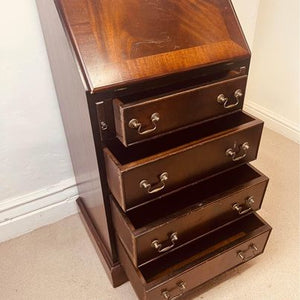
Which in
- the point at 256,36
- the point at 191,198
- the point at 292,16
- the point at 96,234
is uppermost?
the point at 292,16

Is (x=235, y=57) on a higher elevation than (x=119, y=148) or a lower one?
higher

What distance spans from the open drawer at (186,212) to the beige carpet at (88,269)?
0.31 metres

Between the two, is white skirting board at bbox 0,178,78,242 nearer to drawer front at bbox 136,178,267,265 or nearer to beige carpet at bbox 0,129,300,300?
beige carpet at bbox 0,129,300,300

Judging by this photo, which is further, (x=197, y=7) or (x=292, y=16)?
(x=292, y=16)

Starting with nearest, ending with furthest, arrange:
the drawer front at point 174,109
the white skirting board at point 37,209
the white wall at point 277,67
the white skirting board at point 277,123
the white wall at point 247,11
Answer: the drawer front at point 174,109 → the white skirting board at point 37,209 → the white wall at point 247,11 → the white wall at point 277,67 → the white skirting board at point 277,123

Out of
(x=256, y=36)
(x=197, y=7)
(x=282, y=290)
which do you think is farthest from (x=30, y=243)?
(x=256, y=36)

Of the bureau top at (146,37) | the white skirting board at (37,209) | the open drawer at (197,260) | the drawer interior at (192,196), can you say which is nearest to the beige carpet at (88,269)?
the white skirting board at (37,209)

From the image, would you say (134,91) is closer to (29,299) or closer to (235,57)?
(235,57)

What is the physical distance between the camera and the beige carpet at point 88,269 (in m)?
1.07

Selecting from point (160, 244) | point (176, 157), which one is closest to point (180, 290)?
point (160, 244)

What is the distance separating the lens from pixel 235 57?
0.82 m

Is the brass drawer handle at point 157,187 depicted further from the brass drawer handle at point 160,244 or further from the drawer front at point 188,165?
the brass drawer handle at point 160,244

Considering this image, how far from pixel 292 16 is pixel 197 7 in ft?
3.69

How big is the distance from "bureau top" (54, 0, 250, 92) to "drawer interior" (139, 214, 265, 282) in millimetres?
559
